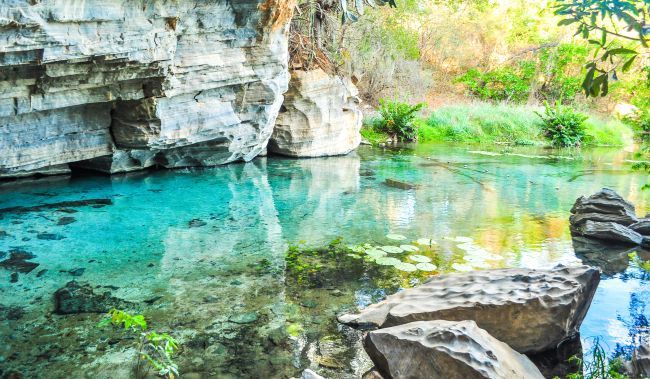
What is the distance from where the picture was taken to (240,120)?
11.1 m

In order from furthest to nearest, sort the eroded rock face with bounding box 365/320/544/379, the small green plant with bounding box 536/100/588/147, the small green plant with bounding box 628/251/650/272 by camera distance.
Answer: the small green plant with bounding box 536/100/588/147
the small green plant with bounding box 628/251/650/272
the eroded rock face with bounding box 365/320/544/379

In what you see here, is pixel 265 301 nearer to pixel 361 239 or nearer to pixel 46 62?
pixel 361 239

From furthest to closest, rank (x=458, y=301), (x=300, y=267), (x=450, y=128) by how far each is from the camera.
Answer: (x=450, y=128)
(x=300, y=267)
(x=458, y=301)

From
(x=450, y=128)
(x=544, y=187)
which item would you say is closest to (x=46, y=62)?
(x=544, y=187)

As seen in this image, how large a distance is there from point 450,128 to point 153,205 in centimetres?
1341

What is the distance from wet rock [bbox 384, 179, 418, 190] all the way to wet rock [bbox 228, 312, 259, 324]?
616 cm

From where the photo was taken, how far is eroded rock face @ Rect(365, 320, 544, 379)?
272 centimetres

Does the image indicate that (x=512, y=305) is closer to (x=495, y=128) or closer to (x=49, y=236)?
(x=49, y=236)

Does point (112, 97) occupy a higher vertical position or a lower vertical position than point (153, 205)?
higher

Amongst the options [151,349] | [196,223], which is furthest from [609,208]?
[151,349]

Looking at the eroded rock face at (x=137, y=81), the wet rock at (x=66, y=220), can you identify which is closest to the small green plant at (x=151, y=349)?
the wet rock at (x=66, y=220)

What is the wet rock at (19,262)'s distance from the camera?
517cm

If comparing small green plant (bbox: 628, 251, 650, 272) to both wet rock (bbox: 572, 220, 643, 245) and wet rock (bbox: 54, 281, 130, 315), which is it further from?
wet rock (bbox: 54, 281, 130, 315)

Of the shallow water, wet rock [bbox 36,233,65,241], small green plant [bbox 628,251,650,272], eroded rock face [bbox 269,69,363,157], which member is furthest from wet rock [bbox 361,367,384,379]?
eroded rock face [bbox 269,69,363,157]
